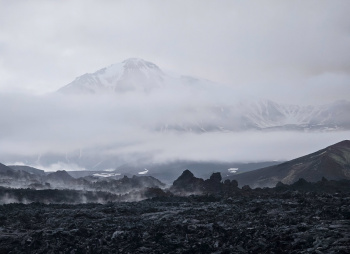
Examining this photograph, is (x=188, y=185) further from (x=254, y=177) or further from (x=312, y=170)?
(x=254, y=177)

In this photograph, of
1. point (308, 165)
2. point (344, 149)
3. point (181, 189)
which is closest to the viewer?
point (181, 189)

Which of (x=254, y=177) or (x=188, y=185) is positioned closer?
(x=188, y=185)

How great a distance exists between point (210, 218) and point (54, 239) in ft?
38.5

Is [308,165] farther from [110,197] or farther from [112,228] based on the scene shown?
[112,228]

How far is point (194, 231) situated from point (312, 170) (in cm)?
10036

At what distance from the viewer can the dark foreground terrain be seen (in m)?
24.7

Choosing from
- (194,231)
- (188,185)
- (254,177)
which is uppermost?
(254,177)

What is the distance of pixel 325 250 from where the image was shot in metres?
21.8

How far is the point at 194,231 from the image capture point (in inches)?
1180

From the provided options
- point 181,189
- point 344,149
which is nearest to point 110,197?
point 181,189

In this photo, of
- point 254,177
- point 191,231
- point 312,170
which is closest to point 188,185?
point 191,231

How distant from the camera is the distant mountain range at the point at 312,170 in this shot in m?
118

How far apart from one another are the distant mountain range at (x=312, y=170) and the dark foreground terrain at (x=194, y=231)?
8264 centimetres

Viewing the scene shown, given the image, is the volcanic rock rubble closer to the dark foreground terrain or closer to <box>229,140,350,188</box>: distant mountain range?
the dark foreground terrain
